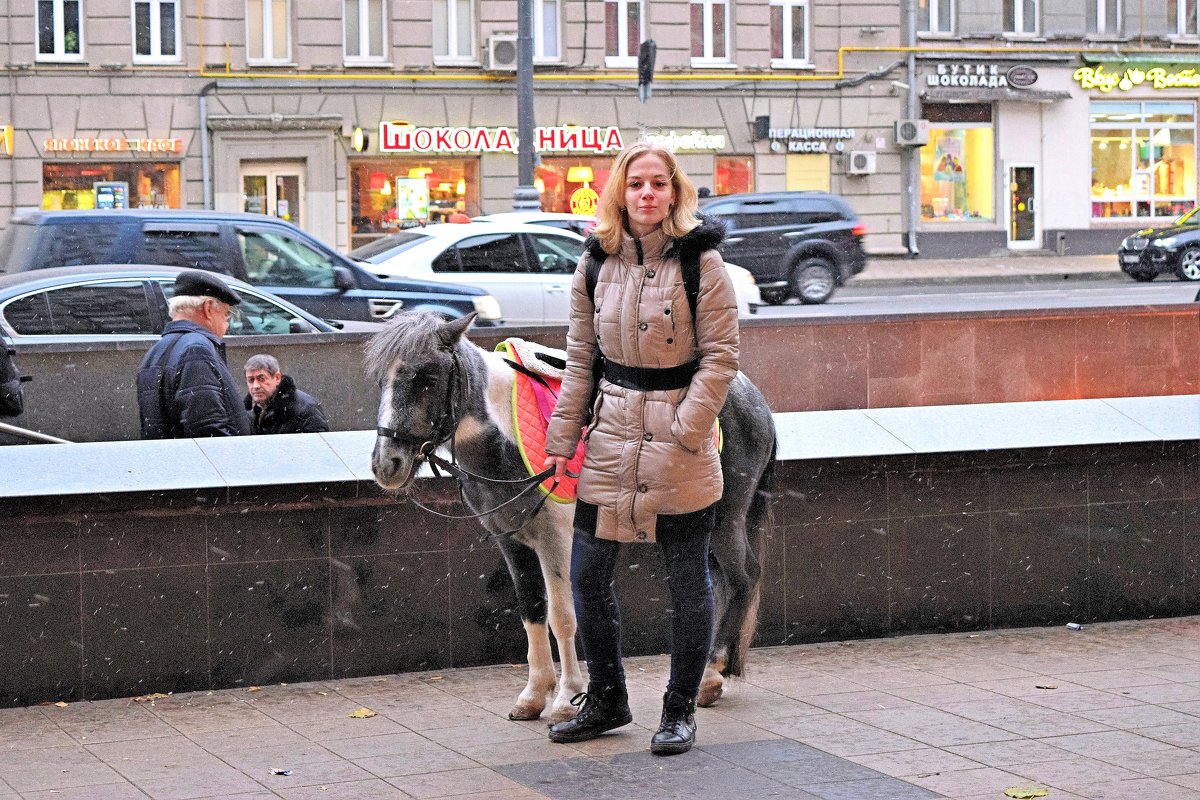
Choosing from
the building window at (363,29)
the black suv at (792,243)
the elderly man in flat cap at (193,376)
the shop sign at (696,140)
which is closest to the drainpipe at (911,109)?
the shop sign at (696,140)

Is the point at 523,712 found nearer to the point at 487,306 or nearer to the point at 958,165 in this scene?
the point at 487,306

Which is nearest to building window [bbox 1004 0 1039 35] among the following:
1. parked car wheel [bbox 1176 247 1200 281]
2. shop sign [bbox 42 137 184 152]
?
parked car wheel [bbox 1176 247 1200 281]

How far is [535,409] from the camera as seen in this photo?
6.09 metres

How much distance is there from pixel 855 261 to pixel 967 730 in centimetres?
2241

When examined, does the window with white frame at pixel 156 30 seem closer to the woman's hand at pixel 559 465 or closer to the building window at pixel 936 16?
the building window at pixel 936 16

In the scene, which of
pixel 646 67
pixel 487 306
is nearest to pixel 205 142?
pixel 646 67

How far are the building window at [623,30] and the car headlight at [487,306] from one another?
19.3 metres

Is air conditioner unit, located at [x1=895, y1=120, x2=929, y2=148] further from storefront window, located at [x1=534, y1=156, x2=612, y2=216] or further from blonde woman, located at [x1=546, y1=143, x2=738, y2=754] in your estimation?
blonde woman, located at [x1=546, y1=143, x2=738, y2=754]

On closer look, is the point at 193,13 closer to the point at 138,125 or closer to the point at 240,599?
the point at 138,125

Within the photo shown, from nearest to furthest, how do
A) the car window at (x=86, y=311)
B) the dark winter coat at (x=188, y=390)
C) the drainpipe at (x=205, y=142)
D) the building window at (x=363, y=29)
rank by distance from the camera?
the dark winter coat at (x=188, y=390), the car window at (x=86, y=311), the drainpipe at (x=205, y=142), the building window at (x=363, y=29)

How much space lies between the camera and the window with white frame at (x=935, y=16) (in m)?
36.9

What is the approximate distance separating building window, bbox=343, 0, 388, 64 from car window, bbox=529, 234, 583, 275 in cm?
1578

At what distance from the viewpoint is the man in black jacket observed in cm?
934

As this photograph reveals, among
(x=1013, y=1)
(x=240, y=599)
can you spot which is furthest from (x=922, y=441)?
(x=1013, y=1)
